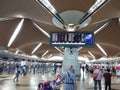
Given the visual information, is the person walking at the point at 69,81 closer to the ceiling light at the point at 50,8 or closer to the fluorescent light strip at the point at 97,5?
the ceiling light at the point at 50,8

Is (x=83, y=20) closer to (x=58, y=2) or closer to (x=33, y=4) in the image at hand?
(x=58, y=2)

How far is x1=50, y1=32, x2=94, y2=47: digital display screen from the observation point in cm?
1612

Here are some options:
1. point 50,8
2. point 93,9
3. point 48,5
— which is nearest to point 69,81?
point 48,5

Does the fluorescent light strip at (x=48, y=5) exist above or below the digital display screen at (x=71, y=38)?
above

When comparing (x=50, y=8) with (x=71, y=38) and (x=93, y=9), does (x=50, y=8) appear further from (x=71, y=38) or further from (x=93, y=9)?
(x=71, y=38)

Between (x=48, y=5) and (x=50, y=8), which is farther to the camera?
(x=50, y=8)

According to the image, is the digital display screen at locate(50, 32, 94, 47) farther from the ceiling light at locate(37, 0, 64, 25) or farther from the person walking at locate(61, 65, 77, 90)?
the person walking at locate(61, 65, 77, 90)

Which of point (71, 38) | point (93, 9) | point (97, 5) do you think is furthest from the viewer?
A: point (93, 9)

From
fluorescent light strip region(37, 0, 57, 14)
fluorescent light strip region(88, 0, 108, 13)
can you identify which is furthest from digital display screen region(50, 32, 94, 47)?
fluorescent light strip region(37, 0, 57, 14)

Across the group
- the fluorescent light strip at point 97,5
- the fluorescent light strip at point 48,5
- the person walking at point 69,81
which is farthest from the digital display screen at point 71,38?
the person walking at point 69,81

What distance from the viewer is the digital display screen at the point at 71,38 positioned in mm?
16125

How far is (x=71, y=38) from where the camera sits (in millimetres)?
16172

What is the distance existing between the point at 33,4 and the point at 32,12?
7.47ft

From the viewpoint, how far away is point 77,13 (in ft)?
76.5
